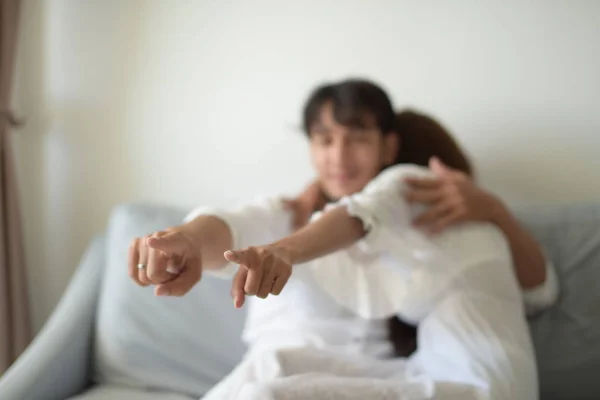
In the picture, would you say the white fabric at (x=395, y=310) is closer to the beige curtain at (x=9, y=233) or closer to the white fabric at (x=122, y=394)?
the white fabric at (x=122, y=394)

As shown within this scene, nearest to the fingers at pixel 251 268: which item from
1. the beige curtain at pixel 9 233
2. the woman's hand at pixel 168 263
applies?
the woman's hand at pixel 168 263

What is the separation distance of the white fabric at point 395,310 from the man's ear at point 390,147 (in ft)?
0.39

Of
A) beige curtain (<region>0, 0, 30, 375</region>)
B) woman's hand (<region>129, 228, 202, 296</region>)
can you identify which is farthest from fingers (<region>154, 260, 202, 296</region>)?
beige curtain (<region>0, 0, 30, 375</region>)

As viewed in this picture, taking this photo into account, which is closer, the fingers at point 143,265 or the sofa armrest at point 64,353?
the fingers at point 143,265

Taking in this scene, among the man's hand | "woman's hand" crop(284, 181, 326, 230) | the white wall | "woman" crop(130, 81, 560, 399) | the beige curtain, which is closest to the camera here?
"woman" crop(130, 81, 560, 399)

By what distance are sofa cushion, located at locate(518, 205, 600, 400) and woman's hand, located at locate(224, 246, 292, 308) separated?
720 millimetres

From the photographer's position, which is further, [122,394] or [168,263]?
[122,394]

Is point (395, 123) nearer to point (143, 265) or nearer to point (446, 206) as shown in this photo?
point (446, 206)

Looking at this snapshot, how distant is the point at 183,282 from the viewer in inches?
36.9

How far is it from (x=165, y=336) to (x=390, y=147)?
645 mm

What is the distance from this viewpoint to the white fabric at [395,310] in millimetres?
970

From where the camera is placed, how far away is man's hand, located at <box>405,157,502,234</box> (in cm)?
115

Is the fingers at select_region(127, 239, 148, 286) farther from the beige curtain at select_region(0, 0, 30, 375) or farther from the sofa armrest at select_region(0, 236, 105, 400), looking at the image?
the beige curtain at select_region(0, 0, 30, 375)

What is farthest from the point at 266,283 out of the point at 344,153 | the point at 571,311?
the point at 571,311
